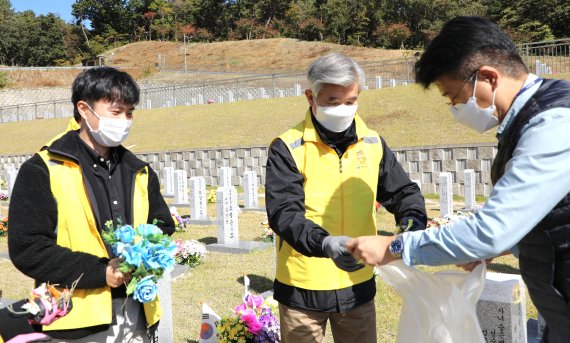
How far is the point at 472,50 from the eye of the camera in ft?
5.73

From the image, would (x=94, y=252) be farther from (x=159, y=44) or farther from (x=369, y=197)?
(x=159, y=44)

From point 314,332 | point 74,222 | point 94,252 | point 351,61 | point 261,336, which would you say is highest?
point 351,61

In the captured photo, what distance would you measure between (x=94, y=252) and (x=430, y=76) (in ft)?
4.99

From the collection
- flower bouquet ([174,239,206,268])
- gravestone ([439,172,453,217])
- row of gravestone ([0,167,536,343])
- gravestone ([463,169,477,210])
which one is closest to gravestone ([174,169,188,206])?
row of gravestone ([0,167,536,343])

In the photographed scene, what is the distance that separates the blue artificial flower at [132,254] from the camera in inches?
83.8

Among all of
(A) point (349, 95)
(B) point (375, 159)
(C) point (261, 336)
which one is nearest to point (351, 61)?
(A) point (349, 95)

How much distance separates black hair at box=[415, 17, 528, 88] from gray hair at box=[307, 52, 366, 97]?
52 cm

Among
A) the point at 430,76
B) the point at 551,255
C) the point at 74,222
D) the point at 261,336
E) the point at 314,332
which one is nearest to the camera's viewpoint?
the point at 551,255

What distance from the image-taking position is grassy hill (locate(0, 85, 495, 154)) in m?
15.4

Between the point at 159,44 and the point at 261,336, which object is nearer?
the point at 261,336

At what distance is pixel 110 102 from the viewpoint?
2.46 meters

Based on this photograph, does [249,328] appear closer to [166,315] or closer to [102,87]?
[166,315]

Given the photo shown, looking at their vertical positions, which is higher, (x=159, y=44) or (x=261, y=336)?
(x=159, y=44)

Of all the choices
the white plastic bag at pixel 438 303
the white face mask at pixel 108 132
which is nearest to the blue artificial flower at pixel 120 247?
the white face mask at pixel 108 132
